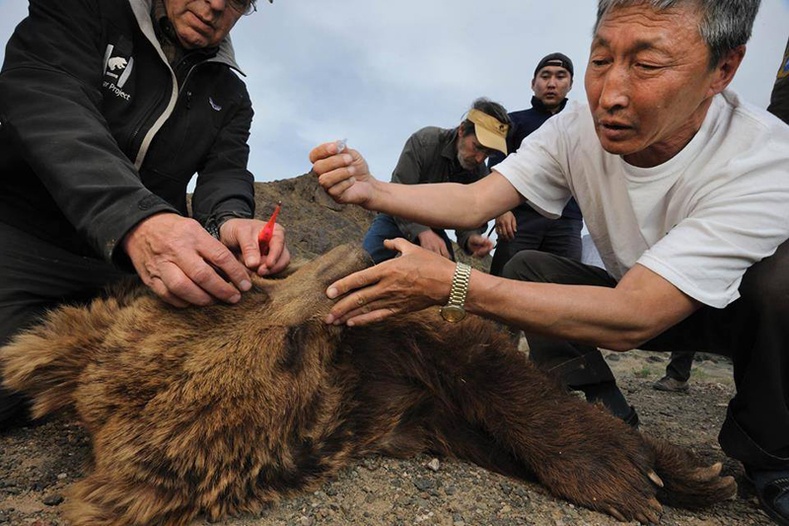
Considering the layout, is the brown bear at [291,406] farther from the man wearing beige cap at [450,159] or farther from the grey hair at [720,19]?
the man wearing beige cap at [450,159]

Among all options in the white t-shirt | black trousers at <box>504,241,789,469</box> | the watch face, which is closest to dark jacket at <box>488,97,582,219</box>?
the white t-shirt

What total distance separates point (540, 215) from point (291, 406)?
3.72 m

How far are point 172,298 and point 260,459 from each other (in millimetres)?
605

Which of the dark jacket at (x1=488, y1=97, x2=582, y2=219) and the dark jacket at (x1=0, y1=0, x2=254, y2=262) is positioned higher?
the dark jacket at (x1=488, y1=97, x2=582, y2=219)

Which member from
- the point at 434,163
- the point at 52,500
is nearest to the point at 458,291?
the point at 52,500

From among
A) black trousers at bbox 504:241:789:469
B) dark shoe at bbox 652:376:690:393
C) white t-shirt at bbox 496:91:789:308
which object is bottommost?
dark shoe at bbox 652:376:690:393

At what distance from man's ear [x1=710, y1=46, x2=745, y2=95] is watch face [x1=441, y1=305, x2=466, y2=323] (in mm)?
1340

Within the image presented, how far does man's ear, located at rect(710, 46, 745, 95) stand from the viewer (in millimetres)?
2346

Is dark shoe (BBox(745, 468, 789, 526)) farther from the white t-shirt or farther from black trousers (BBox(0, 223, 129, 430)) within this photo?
black trousers (BBox(0, 223, 129, 430))

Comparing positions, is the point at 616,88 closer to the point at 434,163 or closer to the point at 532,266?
the point at 532,266

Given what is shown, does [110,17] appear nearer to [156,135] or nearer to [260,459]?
[156,135]

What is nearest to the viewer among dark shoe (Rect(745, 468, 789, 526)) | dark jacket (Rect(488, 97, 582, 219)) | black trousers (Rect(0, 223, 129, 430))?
dark shoe (Rect(745, 468, 789, 526))

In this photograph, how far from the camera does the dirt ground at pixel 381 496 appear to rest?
198 centimetres

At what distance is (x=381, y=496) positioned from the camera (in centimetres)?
211
